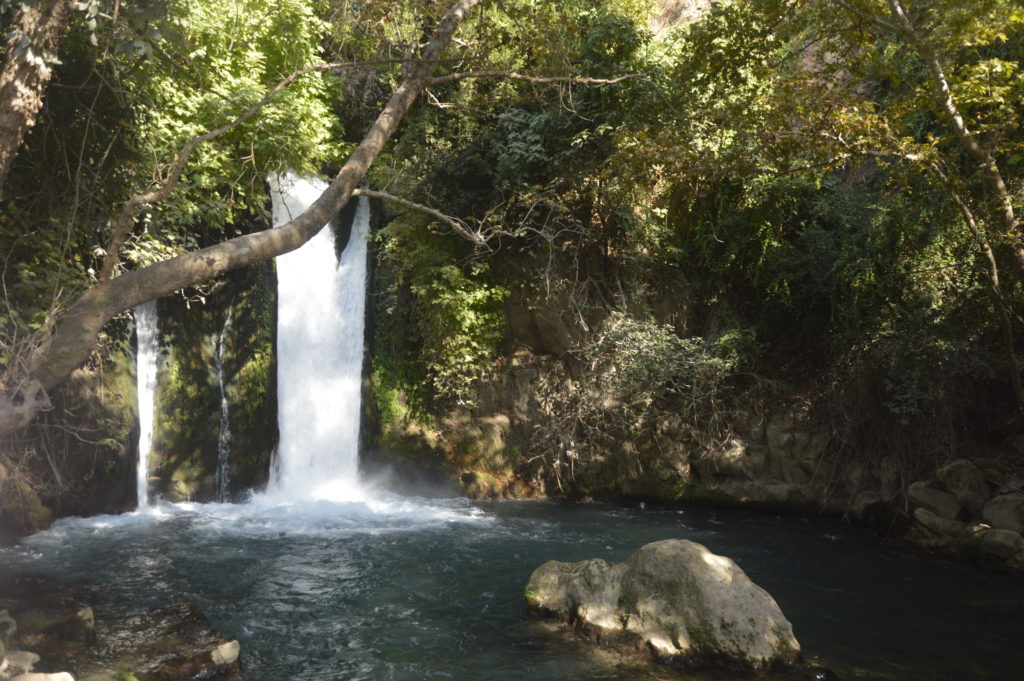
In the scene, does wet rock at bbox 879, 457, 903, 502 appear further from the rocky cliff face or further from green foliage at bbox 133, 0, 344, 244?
green foliage at bbox 133, 0, 344, 244

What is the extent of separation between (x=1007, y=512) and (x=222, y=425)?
11.5m

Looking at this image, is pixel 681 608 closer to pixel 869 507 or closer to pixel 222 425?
pixel 869 507

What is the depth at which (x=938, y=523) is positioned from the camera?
10414 millimetres

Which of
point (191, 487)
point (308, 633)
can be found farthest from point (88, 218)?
point (308, 633)

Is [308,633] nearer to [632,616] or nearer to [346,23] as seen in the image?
[632,616]

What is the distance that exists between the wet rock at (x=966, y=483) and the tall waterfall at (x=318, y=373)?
29.5ft

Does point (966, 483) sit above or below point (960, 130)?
below

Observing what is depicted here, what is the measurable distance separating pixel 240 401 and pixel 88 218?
15.0 feet

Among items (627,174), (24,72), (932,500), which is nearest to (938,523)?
(932,500)

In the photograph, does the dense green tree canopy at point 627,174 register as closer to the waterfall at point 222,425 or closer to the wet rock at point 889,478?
the wet rock at point 889,478

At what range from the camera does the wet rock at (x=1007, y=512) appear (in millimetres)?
9789

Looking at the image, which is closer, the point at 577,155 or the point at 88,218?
the point at 88,218

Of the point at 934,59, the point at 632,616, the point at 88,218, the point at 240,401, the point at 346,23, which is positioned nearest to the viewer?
the point at 632,616

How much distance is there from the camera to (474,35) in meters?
12.6
